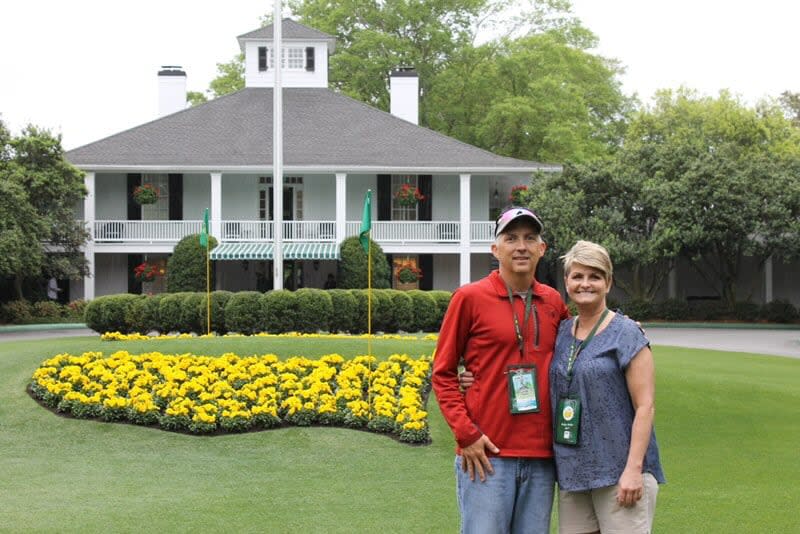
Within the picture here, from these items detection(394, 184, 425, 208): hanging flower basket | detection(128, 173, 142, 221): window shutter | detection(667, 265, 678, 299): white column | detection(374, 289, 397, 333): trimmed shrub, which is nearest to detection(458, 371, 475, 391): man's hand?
detection(374, 289, 397, 333): trimmed shrub

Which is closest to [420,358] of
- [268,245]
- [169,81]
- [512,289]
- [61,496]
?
[61,496]

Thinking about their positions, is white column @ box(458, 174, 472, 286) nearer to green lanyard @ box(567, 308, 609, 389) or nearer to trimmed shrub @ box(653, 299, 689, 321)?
trimmed shrub @ box(653, 299, 689, 321)

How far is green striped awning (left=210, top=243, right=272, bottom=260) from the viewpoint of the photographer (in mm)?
32250

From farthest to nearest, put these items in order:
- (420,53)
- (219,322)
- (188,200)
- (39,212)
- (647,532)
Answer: (420,53), (188,200), (39,212), (219,322), (647,532)

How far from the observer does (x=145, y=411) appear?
1207 centimetres

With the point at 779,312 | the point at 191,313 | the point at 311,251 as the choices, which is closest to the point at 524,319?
the point at 191,313

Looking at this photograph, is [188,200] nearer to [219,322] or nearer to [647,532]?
[219,322]

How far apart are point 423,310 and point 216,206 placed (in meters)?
13.9

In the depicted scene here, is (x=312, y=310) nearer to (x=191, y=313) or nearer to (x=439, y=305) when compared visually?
(x=191, y=313)

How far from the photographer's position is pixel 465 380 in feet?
16.3

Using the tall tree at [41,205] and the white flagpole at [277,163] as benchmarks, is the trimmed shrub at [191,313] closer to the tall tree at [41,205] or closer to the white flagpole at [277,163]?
the white flagpole at [277,163]

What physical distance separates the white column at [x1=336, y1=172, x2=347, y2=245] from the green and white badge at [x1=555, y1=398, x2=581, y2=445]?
29318 mm

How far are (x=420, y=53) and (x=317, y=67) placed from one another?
1204 centimetres

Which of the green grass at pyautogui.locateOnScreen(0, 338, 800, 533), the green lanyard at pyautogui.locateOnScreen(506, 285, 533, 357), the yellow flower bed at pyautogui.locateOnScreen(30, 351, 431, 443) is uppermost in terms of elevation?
the green lanyard at pyautogui.locateOnScreen(506, 285, 533, 357)
